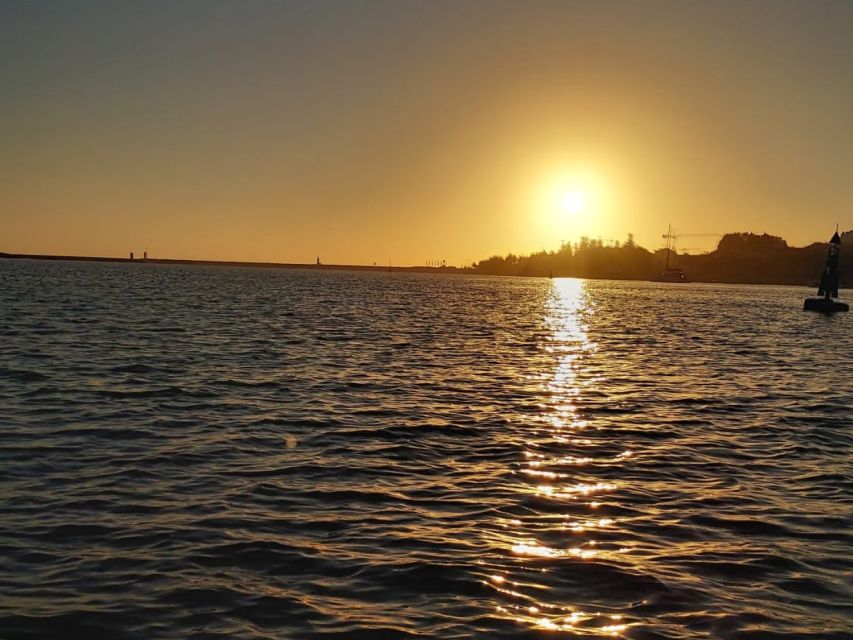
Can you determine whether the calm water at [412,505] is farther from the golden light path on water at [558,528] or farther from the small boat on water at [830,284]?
the small boat on water at [830,284]

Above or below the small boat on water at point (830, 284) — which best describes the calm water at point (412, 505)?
below

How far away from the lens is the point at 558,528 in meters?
11.7

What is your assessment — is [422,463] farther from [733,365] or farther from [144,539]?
[733,365]

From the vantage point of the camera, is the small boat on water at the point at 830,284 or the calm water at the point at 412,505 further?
the small boat on water at the point at 830,284

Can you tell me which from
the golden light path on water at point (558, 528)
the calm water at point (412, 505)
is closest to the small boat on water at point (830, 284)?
the calm water at point (412, 505)

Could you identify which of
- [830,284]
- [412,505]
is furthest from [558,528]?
[830,284]

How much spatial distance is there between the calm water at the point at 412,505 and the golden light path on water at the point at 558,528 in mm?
48

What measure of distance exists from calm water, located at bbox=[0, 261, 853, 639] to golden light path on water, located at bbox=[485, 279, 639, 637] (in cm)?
5

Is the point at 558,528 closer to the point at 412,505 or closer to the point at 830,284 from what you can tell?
the point at 412,505

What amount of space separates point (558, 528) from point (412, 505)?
8.55ft

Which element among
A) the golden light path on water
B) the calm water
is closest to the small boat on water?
the calm water

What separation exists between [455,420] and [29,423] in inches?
433

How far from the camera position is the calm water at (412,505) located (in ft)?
28.5

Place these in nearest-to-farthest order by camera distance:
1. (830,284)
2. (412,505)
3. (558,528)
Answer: (558,528) → (412,505) → (830,284)
